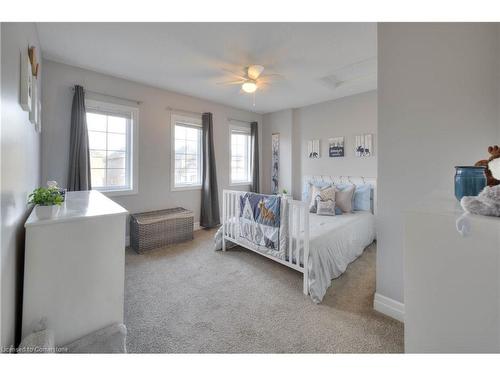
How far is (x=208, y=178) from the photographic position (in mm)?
3982

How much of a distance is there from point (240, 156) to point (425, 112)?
3678mm

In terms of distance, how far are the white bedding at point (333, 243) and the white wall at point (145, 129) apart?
4.57 feet

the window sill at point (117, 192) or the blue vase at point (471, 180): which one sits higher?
the blue vase at point (471, 180)

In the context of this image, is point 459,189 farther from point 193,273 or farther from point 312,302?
point 193,273

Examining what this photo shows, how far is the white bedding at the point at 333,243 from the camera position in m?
1.94

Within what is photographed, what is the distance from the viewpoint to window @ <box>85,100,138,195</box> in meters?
2.99

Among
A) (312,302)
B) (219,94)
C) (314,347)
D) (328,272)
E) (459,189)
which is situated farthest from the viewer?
(219,94)

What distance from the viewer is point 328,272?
2.08m

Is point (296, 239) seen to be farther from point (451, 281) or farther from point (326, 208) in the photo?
point (451, 281)

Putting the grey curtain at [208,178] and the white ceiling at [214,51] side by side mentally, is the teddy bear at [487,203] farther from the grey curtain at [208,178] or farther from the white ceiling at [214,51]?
the grey curtain at [208,178]

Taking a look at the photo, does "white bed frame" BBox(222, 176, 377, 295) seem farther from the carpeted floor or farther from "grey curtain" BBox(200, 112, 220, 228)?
"grey curtain" BBox(200, 112, 220, 228)

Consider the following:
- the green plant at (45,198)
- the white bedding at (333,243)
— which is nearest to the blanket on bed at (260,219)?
the white bedding at (333,243)
